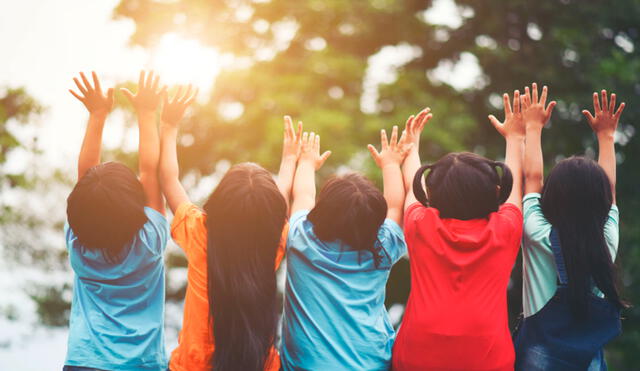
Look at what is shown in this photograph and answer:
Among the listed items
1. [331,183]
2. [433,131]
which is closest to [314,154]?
[331,183]

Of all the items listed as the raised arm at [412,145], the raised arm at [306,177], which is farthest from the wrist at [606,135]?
the raised arm at [306,177]

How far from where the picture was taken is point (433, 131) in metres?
9.38

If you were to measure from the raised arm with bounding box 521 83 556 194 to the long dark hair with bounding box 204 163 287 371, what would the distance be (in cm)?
113

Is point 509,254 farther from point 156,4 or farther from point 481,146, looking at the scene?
point 156,4

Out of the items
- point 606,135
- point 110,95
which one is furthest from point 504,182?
point 110,95

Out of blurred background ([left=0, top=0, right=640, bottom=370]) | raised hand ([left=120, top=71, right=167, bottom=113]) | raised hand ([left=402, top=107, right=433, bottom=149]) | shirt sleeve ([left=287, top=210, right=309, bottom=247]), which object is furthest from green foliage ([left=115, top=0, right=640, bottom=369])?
shirt sleeve ([left=287, top=210, right=309, bottom=247])

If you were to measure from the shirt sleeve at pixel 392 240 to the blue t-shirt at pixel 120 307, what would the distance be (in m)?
0.97

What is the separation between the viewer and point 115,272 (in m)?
2.48

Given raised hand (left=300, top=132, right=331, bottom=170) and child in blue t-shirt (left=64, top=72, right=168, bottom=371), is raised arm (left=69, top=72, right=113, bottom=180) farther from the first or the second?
raised hand (left=300, top=132, right=331, bottom=170)

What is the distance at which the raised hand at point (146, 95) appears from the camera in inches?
110

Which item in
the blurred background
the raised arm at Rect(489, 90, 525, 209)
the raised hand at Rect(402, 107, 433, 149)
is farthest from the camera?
the blurred background

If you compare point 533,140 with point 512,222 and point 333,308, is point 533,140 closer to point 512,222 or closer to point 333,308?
point 512,222

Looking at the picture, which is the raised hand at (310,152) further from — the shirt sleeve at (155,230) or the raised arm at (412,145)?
the shirt sleeve at (155,230)

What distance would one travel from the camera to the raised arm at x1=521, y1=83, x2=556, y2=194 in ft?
8.79
